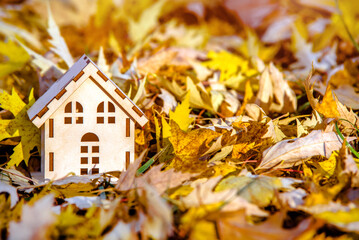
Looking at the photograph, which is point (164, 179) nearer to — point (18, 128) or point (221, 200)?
point (221, 200)

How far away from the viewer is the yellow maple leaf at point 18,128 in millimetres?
1097

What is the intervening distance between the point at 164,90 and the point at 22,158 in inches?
23.3

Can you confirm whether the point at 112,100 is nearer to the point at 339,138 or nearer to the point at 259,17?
the point at 339,138

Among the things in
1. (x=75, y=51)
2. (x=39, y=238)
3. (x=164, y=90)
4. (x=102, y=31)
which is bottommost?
(x=39, y=238)

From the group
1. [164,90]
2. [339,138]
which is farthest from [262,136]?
[164,90]

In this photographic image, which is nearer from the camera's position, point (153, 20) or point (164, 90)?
point (164, 90)

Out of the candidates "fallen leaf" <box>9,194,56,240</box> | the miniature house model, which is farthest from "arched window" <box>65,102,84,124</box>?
"fallen leaf" <box>9,194,56,240</box>

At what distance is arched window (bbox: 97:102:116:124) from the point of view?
Answer: 42.1 inches

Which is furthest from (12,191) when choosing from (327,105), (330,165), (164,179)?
(327,105)

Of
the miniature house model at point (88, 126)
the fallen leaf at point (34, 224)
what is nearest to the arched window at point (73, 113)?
the miniature house model at point (88, 126)

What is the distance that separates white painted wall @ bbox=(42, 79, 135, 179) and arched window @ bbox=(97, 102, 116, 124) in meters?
0.01

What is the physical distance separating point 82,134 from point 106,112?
0.10 m

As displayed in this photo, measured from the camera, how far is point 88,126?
1.07 m

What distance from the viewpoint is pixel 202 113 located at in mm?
1448
